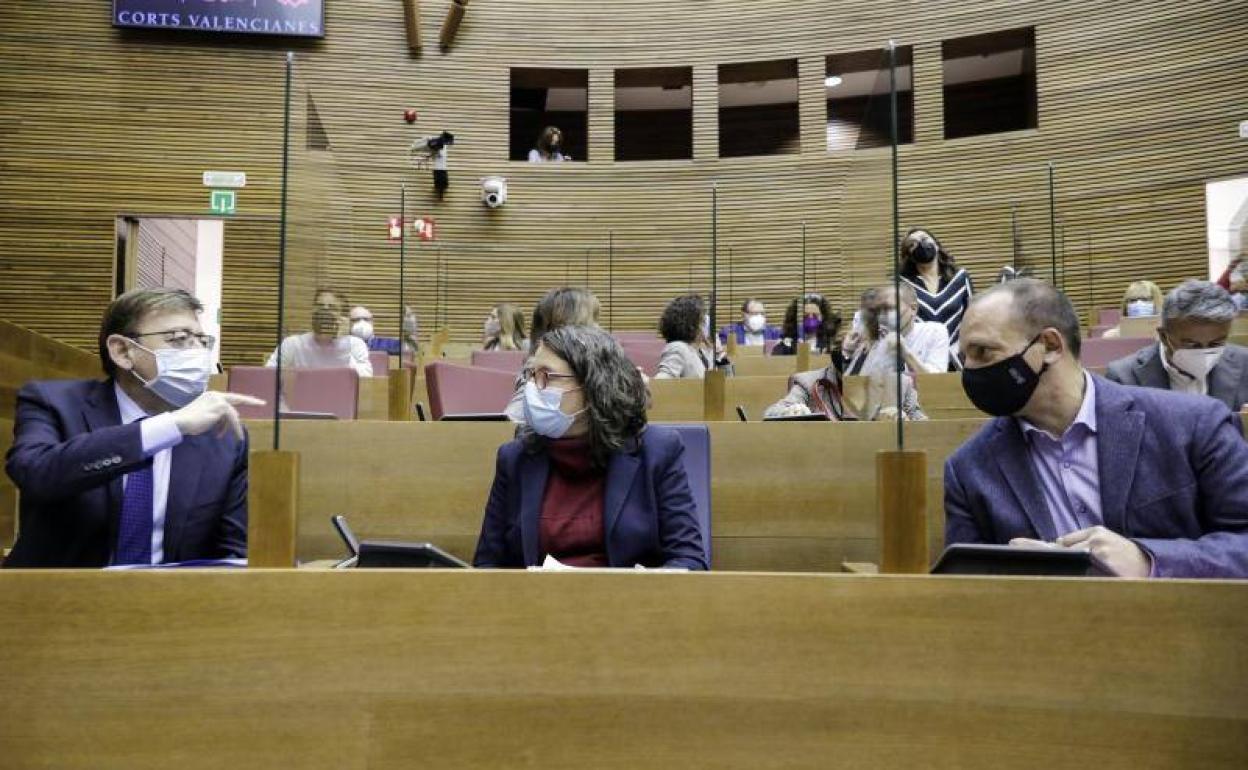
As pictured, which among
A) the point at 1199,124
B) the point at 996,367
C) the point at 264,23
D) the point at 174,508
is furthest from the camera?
the point at 264,23

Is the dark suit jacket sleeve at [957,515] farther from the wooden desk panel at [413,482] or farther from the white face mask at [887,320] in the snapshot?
the wooden desk panel at [413,482]

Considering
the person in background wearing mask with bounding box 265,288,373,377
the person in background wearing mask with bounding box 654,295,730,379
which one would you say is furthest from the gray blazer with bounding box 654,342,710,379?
the person in background wearing mask with bounding box 265,288,373,377

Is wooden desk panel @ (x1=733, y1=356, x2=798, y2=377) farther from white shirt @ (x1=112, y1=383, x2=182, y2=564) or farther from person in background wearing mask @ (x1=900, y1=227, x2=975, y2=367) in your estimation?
white shirt @ (x1=112, y1=383, x2=182, y2=564)

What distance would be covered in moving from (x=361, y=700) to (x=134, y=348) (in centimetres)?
117

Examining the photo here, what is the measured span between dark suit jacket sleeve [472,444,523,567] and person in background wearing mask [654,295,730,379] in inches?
79.0

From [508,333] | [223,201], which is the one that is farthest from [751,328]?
[223,201]

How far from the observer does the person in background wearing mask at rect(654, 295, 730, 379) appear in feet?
12.5

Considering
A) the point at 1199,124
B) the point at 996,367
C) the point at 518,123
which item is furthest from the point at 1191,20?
the point at 996,367

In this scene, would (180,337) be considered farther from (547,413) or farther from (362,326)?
(362,326)

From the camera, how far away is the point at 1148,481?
1438 millimetres

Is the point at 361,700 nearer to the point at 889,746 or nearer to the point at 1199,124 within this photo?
the point at 889,746

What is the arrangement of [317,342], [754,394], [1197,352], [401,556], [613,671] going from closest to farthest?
1. [613,671]
2. [401,556]
3. [317,342]
4. [1197,352]
5. [754,394]

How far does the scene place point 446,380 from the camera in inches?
118

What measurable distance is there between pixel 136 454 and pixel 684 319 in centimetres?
262
